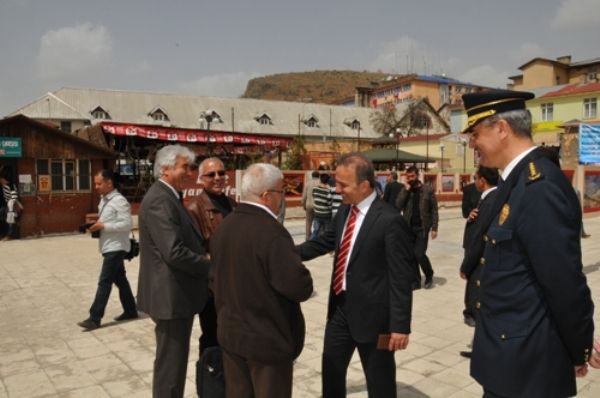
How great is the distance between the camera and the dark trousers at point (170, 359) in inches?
130

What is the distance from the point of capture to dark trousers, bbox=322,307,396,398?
2.92 m

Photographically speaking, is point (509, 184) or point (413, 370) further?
point (413, 370)

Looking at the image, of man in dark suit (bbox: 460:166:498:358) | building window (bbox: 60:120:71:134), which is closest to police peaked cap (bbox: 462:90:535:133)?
man in dark suit (bbox: 460:166:498:358)

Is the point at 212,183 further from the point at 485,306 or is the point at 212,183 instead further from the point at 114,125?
the point at 114,125

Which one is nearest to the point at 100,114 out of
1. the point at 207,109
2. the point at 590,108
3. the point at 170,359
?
the point at 207,109

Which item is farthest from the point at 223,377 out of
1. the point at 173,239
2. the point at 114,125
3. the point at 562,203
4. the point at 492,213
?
the point at 114,125

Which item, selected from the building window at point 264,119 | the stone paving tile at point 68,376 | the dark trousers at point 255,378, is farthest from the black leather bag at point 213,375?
the building window at point 264,119

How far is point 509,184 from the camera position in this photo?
6.79ft

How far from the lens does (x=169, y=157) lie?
360 centimetres

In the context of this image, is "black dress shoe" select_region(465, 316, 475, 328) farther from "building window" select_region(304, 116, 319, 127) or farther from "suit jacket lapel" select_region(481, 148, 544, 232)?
"building window" select_region(304, 116, 319, 127)

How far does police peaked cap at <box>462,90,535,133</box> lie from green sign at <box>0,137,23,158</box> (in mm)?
14981

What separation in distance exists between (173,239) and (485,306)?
79.2 inches

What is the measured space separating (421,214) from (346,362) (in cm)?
495

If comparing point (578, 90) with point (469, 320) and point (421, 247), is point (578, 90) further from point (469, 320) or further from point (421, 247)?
point (469, 320)
